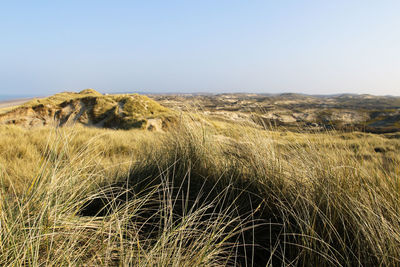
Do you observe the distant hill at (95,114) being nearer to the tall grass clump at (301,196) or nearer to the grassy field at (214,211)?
the grassy field at (214,211)

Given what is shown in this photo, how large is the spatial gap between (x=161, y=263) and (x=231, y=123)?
2.20 meters

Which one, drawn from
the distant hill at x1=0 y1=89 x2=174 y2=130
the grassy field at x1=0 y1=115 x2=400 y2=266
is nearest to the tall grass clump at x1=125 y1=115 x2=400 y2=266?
the grassy field at x1=0 y1=115 x2=400 y2=266

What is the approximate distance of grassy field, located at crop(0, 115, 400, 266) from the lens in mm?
1127

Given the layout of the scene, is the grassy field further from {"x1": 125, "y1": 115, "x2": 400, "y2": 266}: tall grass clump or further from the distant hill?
the distant hill

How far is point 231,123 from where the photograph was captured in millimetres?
3027

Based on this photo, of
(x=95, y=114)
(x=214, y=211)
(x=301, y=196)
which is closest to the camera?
(x=301, y=196)

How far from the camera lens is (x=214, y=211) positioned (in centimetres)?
158

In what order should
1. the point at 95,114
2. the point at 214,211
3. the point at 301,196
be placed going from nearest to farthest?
1. the point at 301,196
2. the point at 214,211
3. the point at 95,114

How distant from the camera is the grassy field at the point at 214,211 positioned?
1127 mm

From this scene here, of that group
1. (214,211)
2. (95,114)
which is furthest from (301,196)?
(95,114)

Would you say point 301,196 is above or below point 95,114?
above

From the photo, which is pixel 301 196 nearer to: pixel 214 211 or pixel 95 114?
pixel 214 211

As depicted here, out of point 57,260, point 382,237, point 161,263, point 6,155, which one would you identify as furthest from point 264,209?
point 6,155

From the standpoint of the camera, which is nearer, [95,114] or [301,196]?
[301,196]
